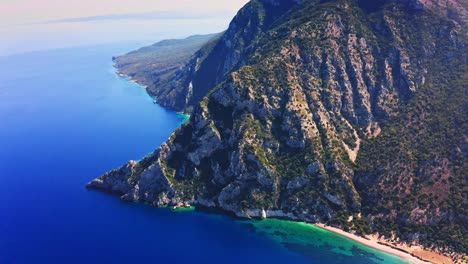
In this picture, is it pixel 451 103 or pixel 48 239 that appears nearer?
pixel 48 239

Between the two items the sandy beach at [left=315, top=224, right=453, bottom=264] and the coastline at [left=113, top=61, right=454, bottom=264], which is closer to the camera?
the sandy beach at [left=315, top=224, right=453, bottom=264]

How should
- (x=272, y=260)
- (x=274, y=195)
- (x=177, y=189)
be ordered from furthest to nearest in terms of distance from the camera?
1. (x=177, y=189)
2. (x=274, y=195)
3. (x=272, y=260)

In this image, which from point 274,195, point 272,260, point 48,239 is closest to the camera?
point 272,260

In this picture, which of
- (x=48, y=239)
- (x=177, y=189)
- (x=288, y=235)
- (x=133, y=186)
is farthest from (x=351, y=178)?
(x=48, y=239)

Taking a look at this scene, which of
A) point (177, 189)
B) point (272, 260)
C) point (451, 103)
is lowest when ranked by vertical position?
point (272, 260)

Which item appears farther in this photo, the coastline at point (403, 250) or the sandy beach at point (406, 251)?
the coastline at point (403, 250)

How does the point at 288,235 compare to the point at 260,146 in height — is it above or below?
below

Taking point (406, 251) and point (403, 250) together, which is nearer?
point (406, 251)

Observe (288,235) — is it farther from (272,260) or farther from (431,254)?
(431,254)
